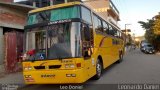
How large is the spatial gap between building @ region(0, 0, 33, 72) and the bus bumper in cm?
485

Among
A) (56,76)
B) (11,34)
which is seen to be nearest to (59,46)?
(56,76)

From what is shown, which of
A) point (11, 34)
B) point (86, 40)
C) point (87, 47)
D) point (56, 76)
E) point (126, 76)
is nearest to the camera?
point (56, 76)

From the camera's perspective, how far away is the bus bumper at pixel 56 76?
28.6 feet

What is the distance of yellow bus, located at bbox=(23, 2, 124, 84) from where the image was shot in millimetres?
8797

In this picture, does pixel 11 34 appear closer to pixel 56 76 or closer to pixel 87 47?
pixel 87 47

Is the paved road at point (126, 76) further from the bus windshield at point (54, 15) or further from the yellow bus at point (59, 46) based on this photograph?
the bus windshield at point (54, 15)

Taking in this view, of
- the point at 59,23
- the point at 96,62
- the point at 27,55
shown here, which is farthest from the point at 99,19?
the point at 27,55

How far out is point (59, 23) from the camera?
9.30m

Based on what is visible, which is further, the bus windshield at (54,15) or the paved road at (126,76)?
the paved road at (126,76)

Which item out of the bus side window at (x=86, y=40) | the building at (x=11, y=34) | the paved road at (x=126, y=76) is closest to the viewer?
the bus side window at (x=86, y=40)

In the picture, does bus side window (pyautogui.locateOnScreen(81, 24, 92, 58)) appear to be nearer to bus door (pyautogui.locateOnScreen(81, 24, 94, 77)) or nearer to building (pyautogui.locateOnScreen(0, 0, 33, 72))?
bus door (pyautogui.locateOnScreen(81, 24, 94, 77))

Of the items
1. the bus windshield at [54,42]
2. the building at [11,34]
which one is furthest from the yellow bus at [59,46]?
the building at [11,34]

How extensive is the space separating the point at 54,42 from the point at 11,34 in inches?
221

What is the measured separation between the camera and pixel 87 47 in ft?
31.7
